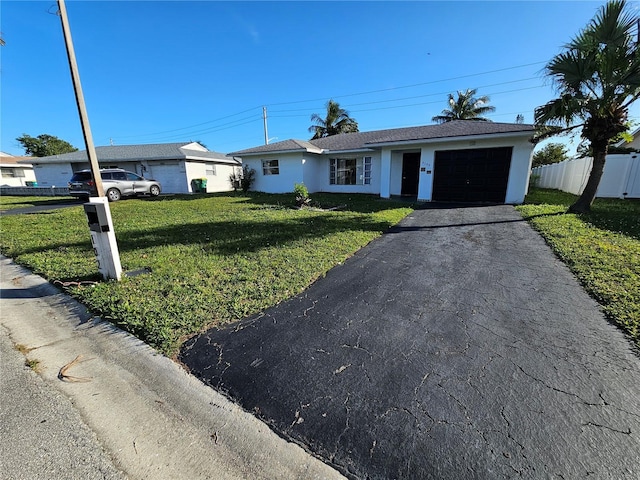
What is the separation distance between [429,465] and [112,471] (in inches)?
69.2

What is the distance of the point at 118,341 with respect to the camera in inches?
109

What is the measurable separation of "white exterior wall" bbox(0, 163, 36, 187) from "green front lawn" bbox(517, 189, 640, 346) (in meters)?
45.1

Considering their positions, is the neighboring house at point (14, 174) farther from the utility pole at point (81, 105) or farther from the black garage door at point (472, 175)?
the black garage door at point (472, 175)

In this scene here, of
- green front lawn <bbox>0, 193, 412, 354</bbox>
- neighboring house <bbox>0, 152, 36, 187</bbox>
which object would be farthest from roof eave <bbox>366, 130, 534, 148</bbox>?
neighboring house <bbox>0, 152, 36, 187</bbox>

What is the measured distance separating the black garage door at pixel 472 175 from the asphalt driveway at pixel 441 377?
345 inches

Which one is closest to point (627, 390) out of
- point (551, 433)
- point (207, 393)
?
point (551, 433)

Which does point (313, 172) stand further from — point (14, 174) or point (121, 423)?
point (14, 174)

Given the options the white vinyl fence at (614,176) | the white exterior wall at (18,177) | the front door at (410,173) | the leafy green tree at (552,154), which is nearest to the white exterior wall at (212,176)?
the front door at (410,173)

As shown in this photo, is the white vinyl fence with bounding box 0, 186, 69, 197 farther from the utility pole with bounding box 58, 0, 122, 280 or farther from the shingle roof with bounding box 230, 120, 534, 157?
the utility pole with bounding box 58, 0, 122, 280

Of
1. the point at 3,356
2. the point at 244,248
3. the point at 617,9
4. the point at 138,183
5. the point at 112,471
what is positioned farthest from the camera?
the point at 138,183

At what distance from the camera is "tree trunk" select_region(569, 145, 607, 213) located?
853 cm

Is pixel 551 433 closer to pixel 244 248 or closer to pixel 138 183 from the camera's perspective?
pixel 244 248

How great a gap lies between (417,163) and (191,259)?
42.3ft

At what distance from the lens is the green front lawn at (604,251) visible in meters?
3.23
